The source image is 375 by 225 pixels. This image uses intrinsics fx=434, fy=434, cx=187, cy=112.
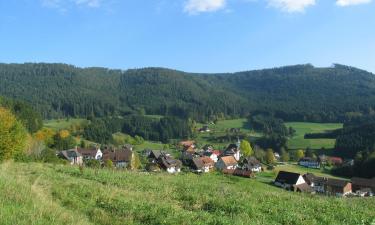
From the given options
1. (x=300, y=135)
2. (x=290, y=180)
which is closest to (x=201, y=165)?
(x=290, y=180)

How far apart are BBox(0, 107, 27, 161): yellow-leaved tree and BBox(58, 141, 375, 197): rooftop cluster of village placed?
17.2m

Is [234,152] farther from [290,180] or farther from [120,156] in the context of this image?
[290,180]

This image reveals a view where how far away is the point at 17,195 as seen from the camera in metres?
11.3

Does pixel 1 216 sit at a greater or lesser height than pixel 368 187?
greater

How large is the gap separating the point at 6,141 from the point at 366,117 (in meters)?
189

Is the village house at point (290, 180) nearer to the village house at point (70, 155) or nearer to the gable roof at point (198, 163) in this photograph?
the gable roof at point (198, 163)

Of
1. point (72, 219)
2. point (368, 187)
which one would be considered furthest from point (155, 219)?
point (368, 187)

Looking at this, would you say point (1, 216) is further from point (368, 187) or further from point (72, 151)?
point (72, 151)

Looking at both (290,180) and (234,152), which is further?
(234,152)

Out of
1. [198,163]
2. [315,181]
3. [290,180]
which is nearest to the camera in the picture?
[290,180]

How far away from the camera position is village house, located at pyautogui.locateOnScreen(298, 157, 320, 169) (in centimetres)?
11705

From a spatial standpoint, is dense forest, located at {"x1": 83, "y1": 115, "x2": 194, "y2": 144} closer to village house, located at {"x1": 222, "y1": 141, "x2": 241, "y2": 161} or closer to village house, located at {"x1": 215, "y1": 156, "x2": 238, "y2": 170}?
village house, located at {"x1": 222, "y1": 141, "x2": 241, "y2": 161}

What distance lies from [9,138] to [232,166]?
83376 mm

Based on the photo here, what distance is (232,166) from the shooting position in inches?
4429
